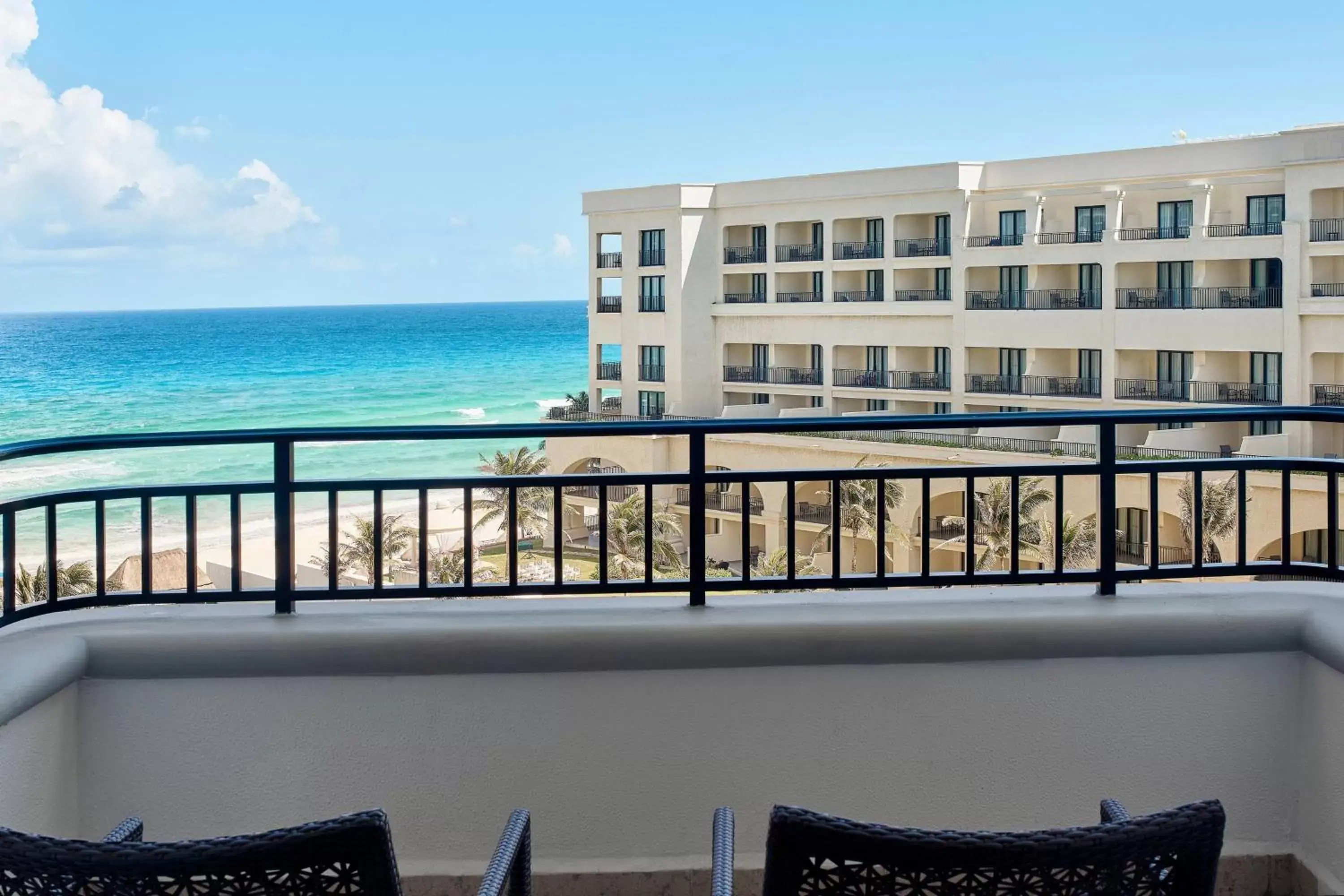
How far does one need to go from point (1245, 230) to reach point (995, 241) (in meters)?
6.36

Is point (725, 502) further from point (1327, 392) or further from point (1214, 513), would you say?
point (1327, 392)

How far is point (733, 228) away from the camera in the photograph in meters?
40.4

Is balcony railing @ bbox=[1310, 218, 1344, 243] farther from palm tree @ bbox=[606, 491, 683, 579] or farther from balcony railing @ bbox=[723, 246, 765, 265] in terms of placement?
palm tree @ bbox=[606, 491, 683, 579]

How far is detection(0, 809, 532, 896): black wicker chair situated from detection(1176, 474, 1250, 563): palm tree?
22.7 metres

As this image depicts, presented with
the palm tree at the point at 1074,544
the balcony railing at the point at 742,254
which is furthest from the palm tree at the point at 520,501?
the palm tree at the point at 1074,544

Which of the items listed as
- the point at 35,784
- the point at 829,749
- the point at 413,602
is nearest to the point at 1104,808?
the point at 829,749

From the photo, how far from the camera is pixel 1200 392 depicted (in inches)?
1266

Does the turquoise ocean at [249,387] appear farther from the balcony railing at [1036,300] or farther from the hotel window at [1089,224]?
the hotel window at [1089,224]

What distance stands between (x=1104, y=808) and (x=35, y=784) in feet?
6.87

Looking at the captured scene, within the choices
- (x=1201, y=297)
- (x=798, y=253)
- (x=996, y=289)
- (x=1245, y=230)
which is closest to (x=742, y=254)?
(x=798, y=253)

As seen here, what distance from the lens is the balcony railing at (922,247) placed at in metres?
37.2

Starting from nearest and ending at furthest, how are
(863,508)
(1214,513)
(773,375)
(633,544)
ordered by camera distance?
(633,544), (1214,513), (863,508), (773,375)

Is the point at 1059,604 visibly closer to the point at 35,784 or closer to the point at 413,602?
the point at 413,602

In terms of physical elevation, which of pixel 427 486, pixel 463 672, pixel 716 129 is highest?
pixel 716 129
